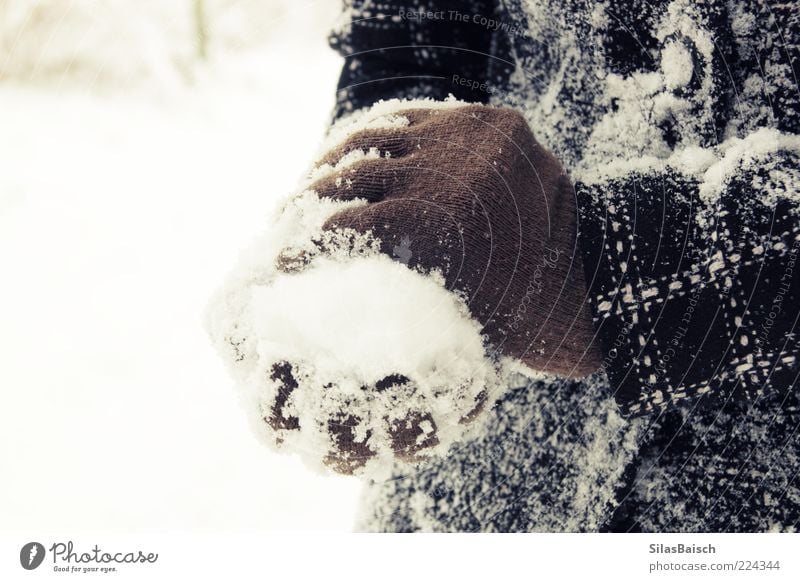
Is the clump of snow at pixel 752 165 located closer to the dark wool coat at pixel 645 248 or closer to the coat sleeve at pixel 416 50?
the dark wool coat at pixel 645 248

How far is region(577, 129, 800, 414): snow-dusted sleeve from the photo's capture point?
8.2 inches

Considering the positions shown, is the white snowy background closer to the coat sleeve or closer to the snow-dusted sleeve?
the coat sleeve

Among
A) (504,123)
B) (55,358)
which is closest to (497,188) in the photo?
(504,123)

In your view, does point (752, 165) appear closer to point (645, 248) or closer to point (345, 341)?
point (645, 248)

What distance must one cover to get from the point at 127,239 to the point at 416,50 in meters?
0.18

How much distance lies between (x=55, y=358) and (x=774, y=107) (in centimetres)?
35

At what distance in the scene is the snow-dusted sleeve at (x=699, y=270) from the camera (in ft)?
0.69

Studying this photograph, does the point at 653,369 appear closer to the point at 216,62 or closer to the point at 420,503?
the point at 420,503

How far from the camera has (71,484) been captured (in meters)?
0.33

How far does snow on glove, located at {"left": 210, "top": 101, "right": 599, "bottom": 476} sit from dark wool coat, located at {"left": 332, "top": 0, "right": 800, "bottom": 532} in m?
0.02

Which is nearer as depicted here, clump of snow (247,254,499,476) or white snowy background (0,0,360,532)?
clump of snow (247,254,499,476)

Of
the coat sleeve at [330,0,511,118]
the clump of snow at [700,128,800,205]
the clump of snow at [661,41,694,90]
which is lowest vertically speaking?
the clump of snow at [700,128,800,205]

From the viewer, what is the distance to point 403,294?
201 mm

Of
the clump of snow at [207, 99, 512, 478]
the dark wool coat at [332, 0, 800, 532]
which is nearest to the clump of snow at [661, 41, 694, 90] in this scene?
the dark wool coat at [332, 0, 800, 532]
